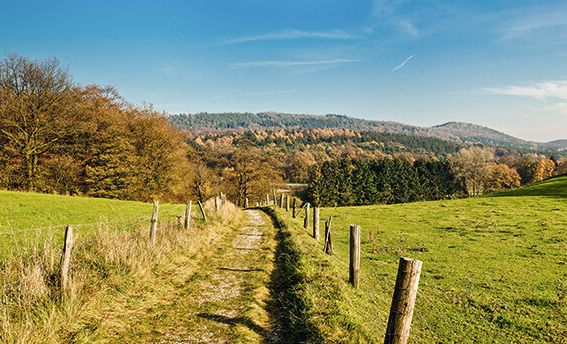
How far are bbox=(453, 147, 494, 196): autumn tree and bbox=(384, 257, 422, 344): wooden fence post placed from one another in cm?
7969

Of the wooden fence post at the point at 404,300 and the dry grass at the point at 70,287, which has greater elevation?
the wooden fence post at the point at 404,300

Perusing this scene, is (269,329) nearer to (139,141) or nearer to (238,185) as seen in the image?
(139,141)

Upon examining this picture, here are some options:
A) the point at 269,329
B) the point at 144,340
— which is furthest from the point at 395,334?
the point at 144,340

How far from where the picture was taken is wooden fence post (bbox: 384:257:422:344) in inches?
139

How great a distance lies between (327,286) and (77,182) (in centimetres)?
3566

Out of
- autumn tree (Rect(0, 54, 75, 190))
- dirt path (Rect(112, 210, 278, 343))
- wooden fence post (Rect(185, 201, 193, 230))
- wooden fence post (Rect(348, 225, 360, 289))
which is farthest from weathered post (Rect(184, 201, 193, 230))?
autumn tree (Rect(0, 54, 75, 190))

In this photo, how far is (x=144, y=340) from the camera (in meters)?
4.62

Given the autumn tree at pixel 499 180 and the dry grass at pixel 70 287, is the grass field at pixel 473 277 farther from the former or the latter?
the autumn tree at pixel 499 180

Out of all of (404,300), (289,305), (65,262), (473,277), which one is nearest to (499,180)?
(473,277)

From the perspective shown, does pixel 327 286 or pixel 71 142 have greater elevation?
pixel 71 142

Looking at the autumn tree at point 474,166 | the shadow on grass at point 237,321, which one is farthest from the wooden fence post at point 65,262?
the autumn tree at point 474,166

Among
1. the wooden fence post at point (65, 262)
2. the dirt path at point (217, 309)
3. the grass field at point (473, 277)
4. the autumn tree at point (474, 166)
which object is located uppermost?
the autumn tree at point (474, 166)

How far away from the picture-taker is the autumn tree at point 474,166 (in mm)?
67500

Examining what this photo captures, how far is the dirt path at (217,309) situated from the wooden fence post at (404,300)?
229 cm
